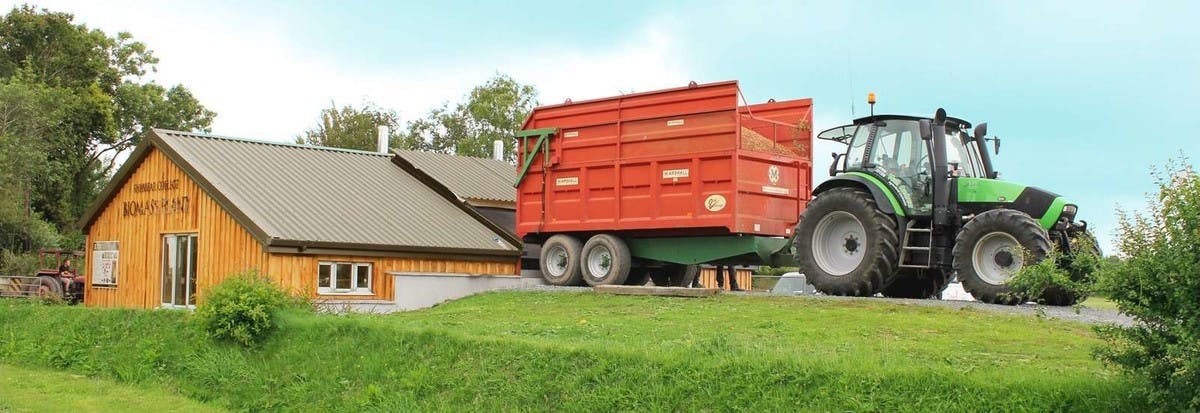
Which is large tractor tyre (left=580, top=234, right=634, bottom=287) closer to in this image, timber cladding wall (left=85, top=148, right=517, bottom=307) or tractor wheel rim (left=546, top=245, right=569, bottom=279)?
tractor wheel rim (left=546, top=245, right=569, bottom=279)

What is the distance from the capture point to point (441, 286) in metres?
21.1

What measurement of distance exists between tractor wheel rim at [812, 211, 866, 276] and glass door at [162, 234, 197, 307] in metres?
10.9

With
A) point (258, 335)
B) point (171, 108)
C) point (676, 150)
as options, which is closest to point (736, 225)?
point (676, 150)

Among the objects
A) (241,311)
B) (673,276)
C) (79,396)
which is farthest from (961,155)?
(79,396)

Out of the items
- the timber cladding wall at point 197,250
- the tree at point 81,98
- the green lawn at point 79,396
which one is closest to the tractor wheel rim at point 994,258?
the green lawn at point 79,396

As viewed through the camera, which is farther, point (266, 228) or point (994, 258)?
point (266, 228)

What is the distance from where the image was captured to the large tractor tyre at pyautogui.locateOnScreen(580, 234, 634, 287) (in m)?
19.9

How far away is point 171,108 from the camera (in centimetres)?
5125

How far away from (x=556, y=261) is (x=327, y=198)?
15.1 feet

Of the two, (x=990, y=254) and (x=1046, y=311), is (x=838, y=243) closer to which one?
(x=990, y=254)

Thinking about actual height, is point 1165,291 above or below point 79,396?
above

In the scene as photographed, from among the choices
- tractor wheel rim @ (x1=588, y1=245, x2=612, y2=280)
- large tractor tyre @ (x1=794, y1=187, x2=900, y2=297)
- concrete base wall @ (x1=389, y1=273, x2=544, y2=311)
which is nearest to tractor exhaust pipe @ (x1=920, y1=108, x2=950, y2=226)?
large tractor tyre @ (x1=794, y1=187, x2=900, y2=297)

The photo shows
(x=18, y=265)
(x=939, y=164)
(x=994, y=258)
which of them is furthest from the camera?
(x=18, y=265)

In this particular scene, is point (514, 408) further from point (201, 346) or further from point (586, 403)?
point (201, 346)
